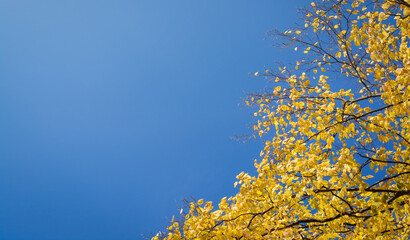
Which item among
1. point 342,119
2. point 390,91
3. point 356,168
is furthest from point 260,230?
point 390,91

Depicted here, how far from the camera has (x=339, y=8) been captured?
4227 millimetres

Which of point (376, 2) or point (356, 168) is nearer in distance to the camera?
point (356, 168)

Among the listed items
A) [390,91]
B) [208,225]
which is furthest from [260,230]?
[390,91]

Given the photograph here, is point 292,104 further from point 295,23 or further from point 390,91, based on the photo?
point 390,91

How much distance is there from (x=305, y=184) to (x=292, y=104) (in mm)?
1857

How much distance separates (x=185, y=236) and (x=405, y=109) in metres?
2.82

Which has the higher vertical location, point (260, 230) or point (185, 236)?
point (185, 236)

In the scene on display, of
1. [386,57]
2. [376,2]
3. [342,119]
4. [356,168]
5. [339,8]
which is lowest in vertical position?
[356,168]

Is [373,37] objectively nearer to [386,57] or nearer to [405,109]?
[386,57]

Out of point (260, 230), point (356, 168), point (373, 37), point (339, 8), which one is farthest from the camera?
point (339, 8)

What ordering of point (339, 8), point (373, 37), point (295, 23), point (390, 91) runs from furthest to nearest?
1. point (295, 23)
2. point (339, 8)
3. point (373, 37)
4. point (390, 91)

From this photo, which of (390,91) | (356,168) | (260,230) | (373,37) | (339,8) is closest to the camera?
(356,168)

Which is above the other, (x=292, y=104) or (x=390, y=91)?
(x=292, y=104)

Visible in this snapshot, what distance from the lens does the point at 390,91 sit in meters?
2.99
